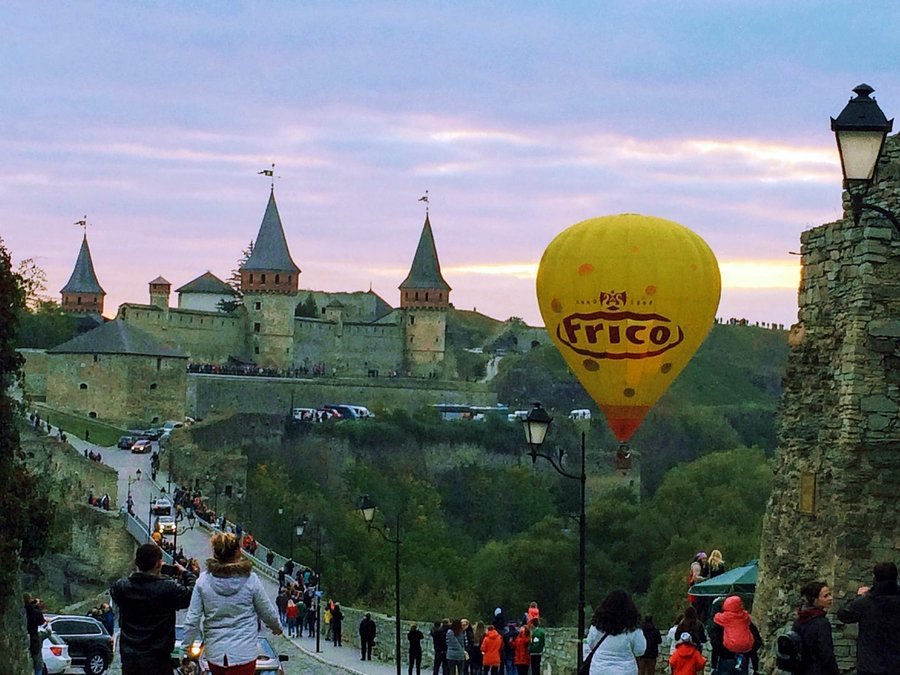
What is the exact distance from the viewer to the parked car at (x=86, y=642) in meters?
20.8

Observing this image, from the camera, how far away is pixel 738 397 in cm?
13500

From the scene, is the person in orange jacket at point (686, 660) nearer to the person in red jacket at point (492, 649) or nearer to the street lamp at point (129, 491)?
the person in red jacket at point (492, 649)

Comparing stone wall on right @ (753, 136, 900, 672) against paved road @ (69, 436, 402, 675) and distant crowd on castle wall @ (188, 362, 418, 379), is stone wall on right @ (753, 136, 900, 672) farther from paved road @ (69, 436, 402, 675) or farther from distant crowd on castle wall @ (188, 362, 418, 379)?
distant crowd on castle wall @ (188, 362, 418, 379)

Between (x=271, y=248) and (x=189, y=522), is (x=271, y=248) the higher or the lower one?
the higher one

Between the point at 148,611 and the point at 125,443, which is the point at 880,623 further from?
the point at 125,443

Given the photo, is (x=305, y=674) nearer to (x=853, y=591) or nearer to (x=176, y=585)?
(x=853, y=591)

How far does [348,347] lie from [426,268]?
6.88 m

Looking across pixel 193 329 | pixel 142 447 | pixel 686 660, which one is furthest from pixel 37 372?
pixel 686 660

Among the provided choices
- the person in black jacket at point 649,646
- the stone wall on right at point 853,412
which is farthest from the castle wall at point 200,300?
the person in black jacket at point 649,646

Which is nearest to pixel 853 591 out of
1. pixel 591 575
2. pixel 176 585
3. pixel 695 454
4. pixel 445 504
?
pixel 176 585

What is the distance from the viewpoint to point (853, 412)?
14.7m

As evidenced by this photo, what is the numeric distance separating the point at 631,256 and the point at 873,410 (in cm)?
1238

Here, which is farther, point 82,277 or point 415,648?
point 82,277

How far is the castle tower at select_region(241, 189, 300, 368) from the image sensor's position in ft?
307
